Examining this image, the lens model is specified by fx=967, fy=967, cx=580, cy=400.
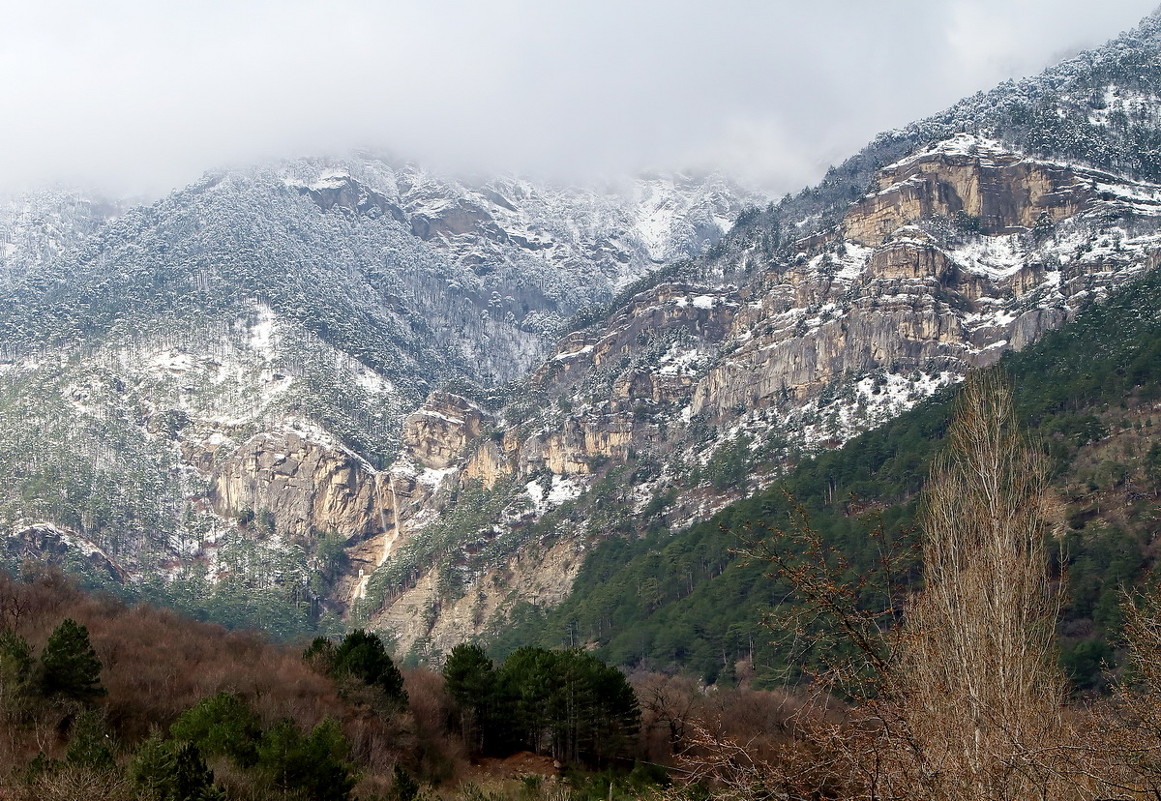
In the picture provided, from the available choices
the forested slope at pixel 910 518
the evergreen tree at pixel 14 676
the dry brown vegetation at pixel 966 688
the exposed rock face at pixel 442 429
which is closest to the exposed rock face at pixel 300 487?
the exposed rock face at pixel 442 429

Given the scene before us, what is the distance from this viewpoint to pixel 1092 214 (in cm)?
14000

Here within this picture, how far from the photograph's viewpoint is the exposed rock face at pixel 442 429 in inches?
7525

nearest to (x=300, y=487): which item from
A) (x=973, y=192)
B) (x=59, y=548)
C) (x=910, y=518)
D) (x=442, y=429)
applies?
(x=442, y=429)

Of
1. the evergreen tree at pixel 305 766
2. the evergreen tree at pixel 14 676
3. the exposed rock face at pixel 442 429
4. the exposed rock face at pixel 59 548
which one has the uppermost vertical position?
the exposed rock face at pixel 442 429

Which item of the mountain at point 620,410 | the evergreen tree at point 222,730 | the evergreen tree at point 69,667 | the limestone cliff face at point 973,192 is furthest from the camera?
the limestone cliff face at point 973,192

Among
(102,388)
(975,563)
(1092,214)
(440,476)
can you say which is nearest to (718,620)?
(975,563)

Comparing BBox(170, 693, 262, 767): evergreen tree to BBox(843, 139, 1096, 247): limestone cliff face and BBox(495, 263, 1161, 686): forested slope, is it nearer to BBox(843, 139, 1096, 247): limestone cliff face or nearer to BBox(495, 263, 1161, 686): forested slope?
BBox(495, 263, 1161, 686): forested slope

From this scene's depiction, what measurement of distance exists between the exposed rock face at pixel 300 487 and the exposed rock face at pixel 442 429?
1340 centimetres

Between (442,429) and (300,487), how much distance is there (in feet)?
98.9

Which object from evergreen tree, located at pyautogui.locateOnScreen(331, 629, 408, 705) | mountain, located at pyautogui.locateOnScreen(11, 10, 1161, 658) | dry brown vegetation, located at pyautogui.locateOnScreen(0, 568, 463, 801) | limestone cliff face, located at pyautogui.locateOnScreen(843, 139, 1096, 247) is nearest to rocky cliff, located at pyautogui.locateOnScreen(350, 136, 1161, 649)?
limestone cliff face, located at pyautogui.locateOnScreen(843, 139, 1096, 247)

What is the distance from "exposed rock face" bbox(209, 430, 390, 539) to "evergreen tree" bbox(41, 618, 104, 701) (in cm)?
14497

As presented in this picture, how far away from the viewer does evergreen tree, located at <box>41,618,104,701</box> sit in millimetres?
31922

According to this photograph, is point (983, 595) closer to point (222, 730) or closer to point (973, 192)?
point (222, 730)

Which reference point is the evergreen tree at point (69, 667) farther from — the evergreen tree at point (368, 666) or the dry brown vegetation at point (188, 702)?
the evergreen tree at point (368, 666)
